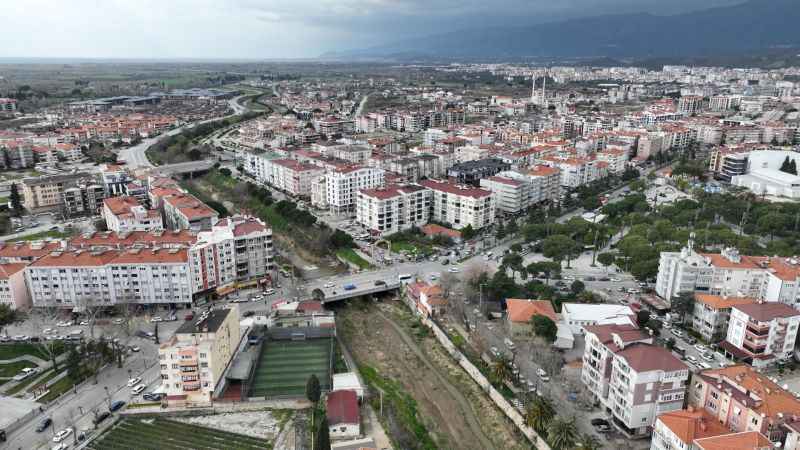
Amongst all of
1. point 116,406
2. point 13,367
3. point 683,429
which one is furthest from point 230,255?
point 683,429

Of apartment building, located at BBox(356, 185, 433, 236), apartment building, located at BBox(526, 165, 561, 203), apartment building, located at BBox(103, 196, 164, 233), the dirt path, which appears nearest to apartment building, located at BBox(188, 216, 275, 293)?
apartment building, located at BBox(103, 196, 164, 233)

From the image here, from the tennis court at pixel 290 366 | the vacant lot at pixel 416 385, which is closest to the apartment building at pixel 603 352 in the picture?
the vacant lot at pixel 416 385

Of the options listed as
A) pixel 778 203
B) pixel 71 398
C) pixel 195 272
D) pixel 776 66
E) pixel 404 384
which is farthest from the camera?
pixel 776 66

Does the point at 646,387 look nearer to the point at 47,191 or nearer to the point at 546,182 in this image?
the point at 546,182

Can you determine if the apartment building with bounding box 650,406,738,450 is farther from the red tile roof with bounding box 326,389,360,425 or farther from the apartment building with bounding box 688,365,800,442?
the red tile roof with bounding box 326,389,360,425

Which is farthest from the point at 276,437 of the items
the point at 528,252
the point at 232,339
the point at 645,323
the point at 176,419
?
the point at 528,252

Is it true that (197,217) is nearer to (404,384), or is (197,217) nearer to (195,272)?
(195,272)
